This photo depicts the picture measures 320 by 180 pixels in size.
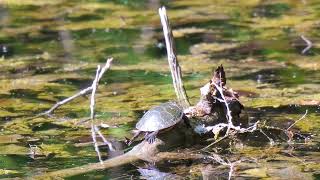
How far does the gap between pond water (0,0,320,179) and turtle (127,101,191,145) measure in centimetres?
11

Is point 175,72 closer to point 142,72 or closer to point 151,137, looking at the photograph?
point 151,137

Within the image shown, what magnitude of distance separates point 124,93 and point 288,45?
1.50 metres

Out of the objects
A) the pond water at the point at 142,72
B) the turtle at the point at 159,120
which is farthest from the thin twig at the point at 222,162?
the turtle at the point at 159,120

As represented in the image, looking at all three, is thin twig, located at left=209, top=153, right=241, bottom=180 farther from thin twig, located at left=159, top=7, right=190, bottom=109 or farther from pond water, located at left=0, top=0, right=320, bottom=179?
thin twig, located at left=159, top=7, right=190, bottom=109

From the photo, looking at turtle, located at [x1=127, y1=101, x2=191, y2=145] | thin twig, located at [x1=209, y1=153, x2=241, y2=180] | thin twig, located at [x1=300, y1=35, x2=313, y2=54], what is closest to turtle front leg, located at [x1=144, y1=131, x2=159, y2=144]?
turtle, located at [x1=127, y1=101, x2=191, y2=145]

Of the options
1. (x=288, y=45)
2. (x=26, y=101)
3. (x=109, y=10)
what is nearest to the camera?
(x=26, y=101)

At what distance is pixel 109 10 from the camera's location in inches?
266

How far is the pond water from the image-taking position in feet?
8.42

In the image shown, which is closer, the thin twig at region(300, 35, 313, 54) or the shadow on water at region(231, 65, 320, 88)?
the shadow on water at region(231, 65, 320, 88)

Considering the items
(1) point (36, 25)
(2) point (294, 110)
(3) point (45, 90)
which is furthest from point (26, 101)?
(1) point (36, 25)

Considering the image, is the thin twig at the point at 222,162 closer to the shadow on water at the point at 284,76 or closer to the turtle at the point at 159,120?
the turtle at the point at 159,120

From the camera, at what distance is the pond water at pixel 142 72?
2566 millimetres

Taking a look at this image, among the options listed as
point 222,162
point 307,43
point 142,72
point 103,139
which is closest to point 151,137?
point 222,162

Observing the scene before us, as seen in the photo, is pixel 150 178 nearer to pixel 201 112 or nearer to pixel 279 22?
pixel 201 112
